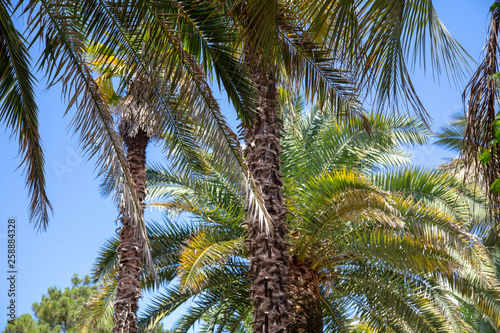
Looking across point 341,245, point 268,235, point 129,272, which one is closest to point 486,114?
point 268,235

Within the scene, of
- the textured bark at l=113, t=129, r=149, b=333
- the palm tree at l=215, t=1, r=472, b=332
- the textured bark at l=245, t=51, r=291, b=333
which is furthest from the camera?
the textured bark at l=113, t=129, r=149, b=333

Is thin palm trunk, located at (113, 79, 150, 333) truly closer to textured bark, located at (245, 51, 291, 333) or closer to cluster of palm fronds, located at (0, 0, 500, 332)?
cluster of palm fronds, located at (0, 0, 500, 332)

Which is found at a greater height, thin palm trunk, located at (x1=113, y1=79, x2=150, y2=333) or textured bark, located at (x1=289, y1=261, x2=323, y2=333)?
thin palm trunk, located at (x1=113, y1=79, x2=150, y2=333)

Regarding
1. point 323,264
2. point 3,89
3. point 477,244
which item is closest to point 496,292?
point 477,244

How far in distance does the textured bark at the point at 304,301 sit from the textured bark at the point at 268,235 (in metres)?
1.71

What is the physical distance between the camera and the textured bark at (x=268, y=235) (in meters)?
6.89

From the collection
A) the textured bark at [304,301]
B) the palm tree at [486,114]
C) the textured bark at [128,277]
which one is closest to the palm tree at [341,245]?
the textured bark at [304,301]

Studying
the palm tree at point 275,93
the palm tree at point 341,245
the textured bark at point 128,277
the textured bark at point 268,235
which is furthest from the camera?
the textured bark at point 128,277

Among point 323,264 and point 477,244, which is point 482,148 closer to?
point 477,244

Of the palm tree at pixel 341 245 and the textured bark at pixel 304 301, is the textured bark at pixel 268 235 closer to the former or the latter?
the palm tree at pixel 341 245

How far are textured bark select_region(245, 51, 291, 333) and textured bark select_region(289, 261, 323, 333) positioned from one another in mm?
1712

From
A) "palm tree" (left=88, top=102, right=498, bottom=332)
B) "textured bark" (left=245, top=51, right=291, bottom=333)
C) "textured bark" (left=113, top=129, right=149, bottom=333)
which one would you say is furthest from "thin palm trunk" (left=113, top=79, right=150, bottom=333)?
"textured bark" (left=245, top=51, right=291, bottom=333)

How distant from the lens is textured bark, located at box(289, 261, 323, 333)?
8695mm

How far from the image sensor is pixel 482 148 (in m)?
4.64
